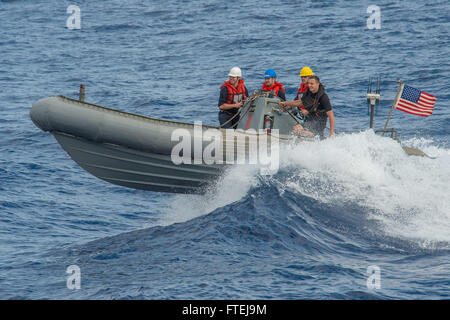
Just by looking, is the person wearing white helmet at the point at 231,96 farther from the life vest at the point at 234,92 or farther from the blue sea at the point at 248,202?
the blue sea at the point at 248,202

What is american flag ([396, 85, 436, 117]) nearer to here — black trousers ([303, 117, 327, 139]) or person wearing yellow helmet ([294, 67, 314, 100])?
black trousers ([303, 117, 327, 139])

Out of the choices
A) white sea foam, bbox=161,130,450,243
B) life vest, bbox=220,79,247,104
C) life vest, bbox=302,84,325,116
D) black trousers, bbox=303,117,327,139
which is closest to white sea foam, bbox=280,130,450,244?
white sea foam, bbox=161,130,450,243

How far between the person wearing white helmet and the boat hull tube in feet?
2.98

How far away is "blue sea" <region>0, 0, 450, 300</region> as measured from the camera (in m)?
7.31

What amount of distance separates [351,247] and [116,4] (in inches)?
985

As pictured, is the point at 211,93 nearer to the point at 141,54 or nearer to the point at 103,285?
the point at 141,54

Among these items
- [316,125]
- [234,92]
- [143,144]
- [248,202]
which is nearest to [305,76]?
[316,125]

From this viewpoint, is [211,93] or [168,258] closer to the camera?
[168,258]

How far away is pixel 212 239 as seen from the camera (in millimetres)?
8461

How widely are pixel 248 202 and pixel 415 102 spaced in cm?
364

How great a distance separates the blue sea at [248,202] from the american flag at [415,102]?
0.85m

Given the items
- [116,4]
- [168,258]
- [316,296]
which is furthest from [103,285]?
[116,4]

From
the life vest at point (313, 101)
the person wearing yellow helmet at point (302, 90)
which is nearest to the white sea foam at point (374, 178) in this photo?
the life vest at point (313, 101)
